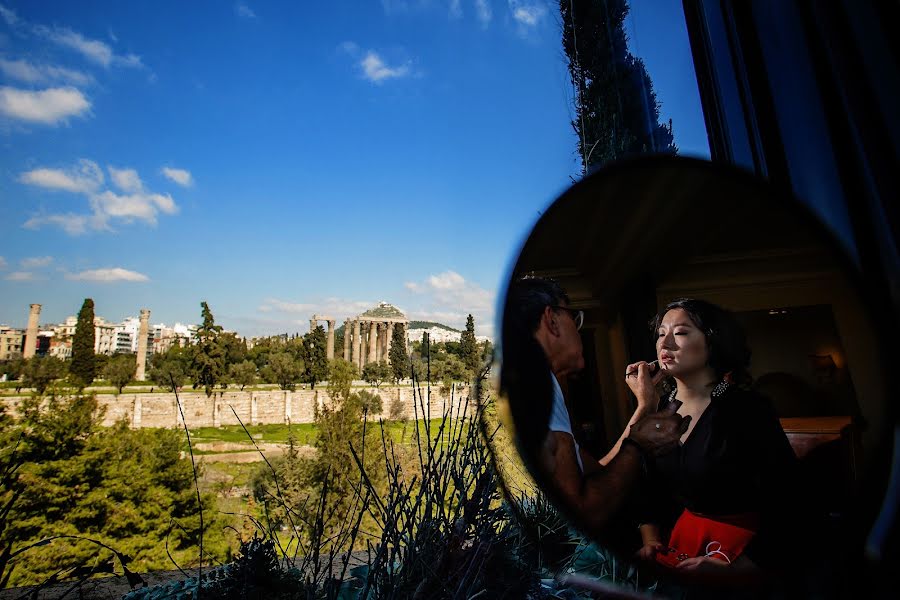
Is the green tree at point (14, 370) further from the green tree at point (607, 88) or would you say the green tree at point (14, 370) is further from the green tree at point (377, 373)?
the green tree at point (607, 88)

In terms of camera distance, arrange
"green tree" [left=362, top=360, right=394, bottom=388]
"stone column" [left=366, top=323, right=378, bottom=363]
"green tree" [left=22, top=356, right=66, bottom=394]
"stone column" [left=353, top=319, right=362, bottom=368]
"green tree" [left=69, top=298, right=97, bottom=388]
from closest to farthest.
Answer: "green tree" [left=22, top=356, right=66, bottom=394]
"green tree" [left=69, top=298, right=97, bottom=388]
"green tree" [left=362, top=360, right=394, bottom=388]
"stone column" [left=353, top=319, right=362, bottom=368]
"stone column" [left=366, top=323, right=378, bottom=363]

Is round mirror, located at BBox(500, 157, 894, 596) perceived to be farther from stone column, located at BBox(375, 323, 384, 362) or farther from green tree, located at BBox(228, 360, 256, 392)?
stone column, located at BBox(375, 323, 384, 362)

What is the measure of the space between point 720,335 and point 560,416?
95mm

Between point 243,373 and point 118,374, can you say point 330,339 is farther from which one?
point 118,374

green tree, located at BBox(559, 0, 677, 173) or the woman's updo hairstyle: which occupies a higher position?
green tree, located at BBox(559, 0, 677, 173)

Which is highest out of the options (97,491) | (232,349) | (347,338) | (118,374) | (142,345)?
(347,338)

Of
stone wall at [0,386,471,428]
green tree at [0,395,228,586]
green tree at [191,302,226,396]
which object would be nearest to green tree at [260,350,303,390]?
stone wall at [0,386,471,428]

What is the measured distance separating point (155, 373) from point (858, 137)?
56.6 feet

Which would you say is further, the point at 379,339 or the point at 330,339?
the point at 379,339

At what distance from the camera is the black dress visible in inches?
8.1

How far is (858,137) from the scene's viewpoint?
342 millimetres

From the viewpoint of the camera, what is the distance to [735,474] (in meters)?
0.21

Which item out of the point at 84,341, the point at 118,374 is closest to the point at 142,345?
the point at 118,374

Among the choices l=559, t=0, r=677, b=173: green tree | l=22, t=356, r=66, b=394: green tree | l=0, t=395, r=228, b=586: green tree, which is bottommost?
l=0, t=395, r=228, b=586: green tree
